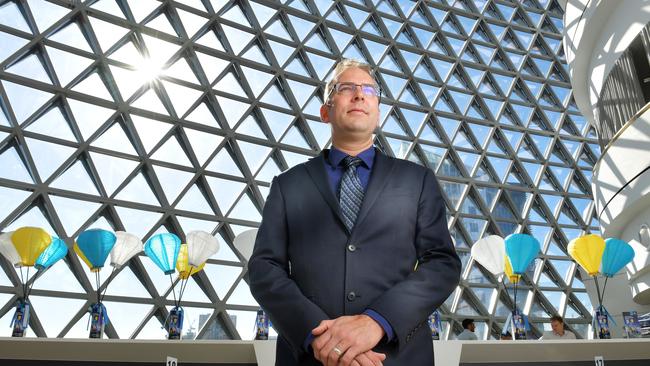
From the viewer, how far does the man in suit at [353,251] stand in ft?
6.14

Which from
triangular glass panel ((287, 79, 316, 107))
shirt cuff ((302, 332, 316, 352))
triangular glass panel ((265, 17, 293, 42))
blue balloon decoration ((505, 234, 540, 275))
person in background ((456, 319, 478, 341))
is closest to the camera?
shirt cuff ((302, 332, 316, 352))

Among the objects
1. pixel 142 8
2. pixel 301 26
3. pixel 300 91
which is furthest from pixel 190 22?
pixel 301 26

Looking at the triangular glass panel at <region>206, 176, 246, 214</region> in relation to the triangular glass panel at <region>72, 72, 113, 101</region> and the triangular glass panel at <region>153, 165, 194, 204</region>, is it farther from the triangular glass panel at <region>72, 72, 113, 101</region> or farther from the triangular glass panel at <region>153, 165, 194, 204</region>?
the triangular glass panel at <region>72, 72, 113, 101</region>

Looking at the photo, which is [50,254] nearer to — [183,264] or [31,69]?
[183,264]

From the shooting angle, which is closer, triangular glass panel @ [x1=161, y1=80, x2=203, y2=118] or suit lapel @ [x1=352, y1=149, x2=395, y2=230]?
suit lapel @ [x1=352, y1=149, x2=395, y2=230]

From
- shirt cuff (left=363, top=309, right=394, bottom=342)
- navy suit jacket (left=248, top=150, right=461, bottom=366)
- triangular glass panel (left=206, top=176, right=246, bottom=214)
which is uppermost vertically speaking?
triangular glass panel (left=206, top=176, right=246, bottom=214)

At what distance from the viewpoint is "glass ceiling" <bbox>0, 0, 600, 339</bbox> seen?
1666 cm

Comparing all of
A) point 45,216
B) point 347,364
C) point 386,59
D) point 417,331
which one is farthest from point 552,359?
point 386,59

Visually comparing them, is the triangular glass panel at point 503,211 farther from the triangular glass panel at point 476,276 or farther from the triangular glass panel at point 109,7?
the triangular glass panel at point 109,7

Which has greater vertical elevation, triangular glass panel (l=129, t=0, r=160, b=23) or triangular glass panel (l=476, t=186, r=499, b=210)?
triangular glass panel (l=129, t=0, r=160, b=23)

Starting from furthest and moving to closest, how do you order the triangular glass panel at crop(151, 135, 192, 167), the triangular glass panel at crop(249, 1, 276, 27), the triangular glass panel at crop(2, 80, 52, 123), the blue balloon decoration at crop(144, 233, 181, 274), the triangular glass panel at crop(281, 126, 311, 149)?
1. the triangular glass panel at crop(249, 1, 276, 27)
2. the triangular glass panel at crop(281, 126, 311, 149)
3. the triangular glass panel at crop(151, 135, 192, 167)
4. the triangular glass panel at crop(2, 80, 52, 123)
5. the blue balloon decoration at crop(144, 233, 181, 274)

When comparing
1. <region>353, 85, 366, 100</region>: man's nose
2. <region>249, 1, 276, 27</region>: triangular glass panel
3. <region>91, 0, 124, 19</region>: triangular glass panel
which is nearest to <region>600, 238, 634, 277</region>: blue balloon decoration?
<region>353, 85, 366, 100</region>: man's nose

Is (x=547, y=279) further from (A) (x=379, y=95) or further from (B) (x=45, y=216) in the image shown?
(A) (x=379, y=95)

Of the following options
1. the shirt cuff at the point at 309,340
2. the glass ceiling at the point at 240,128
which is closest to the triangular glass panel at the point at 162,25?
the glass ceiling at the point at 240,128
